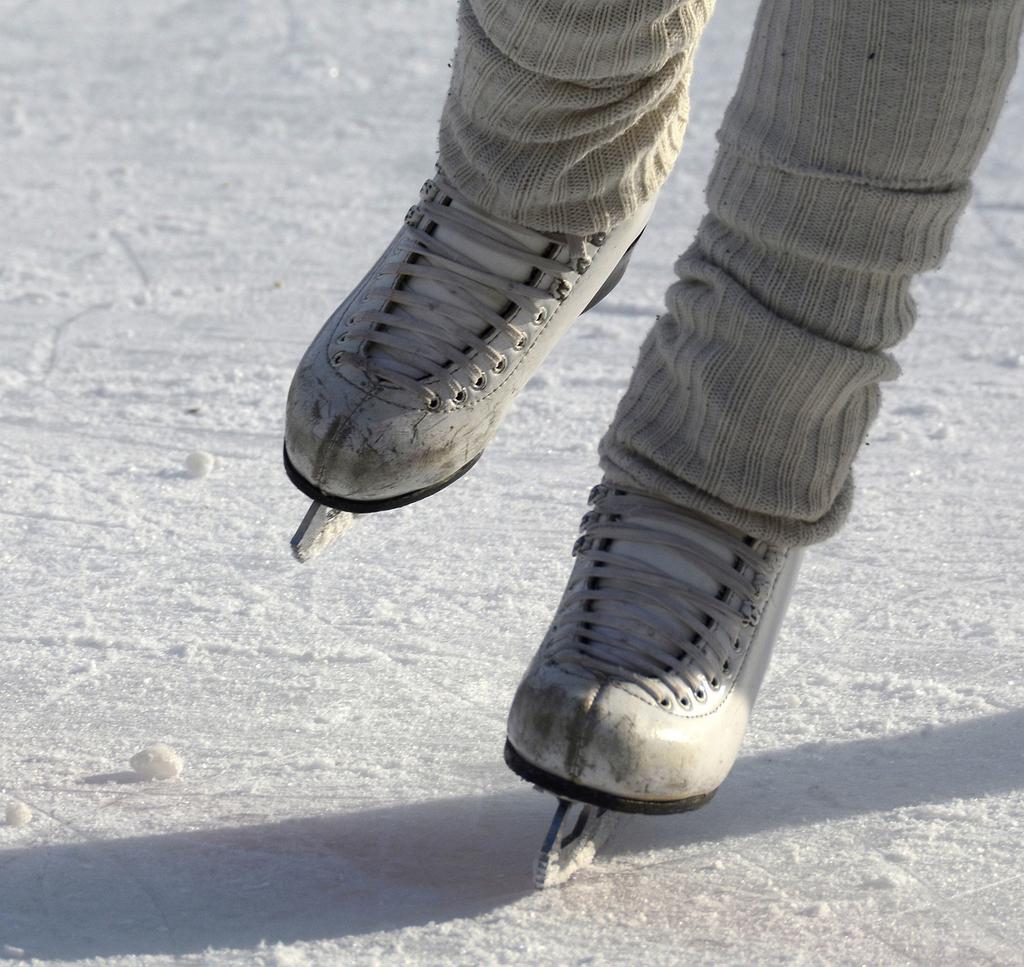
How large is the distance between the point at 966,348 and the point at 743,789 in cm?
107

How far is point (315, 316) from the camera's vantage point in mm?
2104

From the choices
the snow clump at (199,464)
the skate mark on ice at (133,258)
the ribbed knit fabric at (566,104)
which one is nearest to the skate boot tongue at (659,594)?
the ribbed knit fabric at (566,104)

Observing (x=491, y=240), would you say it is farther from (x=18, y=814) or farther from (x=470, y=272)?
(x=18, y=814)

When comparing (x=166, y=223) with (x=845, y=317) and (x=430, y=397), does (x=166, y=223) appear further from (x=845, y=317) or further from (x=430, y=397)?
(x=845, y=317)

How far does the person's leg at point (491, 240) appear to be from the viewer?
1.07 metres

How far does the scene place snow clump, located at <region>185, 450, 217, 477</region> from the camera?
163 centimetres

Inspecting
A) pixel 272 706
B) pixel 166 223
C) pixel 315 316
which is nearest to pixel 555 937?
pixel 272 706

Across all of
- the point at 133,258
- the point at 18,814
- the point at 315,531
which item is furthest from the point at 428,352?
the point at 133,258

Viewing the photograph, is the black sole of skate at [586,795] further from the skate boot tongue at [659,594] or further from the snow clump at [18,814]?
the snow clump at [18,814]

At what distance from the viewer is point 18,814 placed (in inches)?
41.3

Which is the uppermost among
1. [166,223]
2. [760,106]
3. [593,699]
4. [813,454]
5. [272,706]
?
[760,106]

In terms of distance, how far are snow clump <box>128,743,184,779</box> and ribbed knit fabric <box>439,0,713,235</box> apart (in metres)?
0.48

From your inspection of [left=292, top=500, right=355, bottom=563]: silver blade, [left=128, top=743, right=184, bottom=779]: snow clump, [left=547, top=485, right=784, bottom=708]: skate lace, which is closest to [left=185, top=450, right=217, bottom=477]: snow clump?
[left=292, top=500, right=355, bottom=563]: silver blade

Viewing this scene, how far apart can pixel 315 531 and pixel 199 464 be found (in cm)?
47
